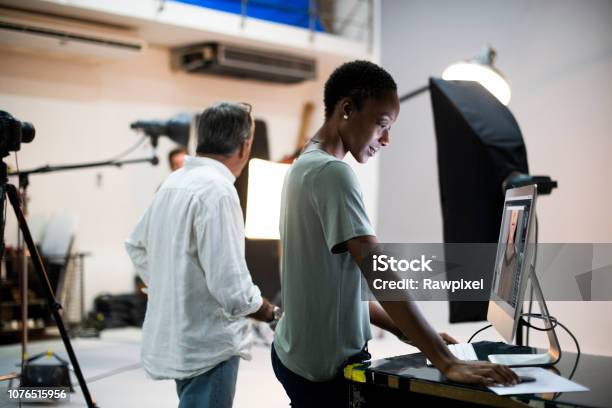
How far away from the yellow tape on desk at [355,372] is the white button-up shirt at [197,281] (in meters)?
0.51

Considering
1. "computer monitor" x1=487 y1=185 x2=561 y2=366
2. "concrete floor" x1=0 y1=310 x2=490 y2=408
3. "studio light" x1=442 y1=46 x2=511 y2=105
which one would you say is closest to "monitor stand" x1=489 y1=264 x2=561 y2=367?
"computer monitor" x1=487 y1=185 x2=561 y2=366

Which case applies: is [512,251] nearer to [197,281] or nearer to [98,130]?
[197,281]

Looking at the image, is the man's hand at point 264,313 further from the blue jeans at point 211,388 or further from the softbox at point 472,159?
the softbox at point 472,159

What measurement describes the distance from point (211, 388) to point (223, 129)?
2.33 feet

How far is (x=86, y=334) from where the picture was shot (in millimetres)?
5211

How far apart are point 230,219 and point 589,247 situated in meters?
3.31

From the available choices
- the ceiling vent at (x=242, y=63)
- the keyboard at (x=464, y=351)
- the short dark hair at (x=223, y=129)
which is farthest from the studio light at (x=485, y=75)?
the ceiling vent at (x=242, y=63)

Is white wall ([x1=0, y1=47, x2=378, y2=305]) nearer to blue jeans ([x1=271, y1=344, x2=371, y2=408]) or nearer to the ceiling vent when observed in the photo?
the ceiling vent

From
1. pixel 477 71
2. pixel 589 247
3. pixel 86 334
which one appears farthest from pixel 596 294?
pixel 86 334

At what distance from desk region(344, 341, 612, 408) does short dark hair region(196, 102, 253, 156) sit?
2.69ft

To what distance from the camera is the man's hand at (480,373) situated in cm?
117

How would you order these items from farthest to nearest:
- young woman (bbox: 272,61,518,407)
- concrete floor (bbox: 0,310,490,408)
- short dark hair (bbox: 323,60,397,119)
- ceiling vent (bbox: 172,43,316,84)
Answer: ceiling vent (bbox: 172,43,316,84) → concrete floor (bbox: 0,310,490,408) → short dark hair (bbox: 323,60,397,119) → young woman (bbox: 272,61,518,407)

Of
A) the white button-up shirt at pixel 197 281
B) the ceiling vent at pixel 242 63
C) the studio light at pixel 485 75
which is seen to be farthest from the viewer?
the ceiling vent at pixel 242 63

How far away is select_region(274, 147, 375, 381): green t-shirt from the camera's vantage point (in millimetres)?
1274
